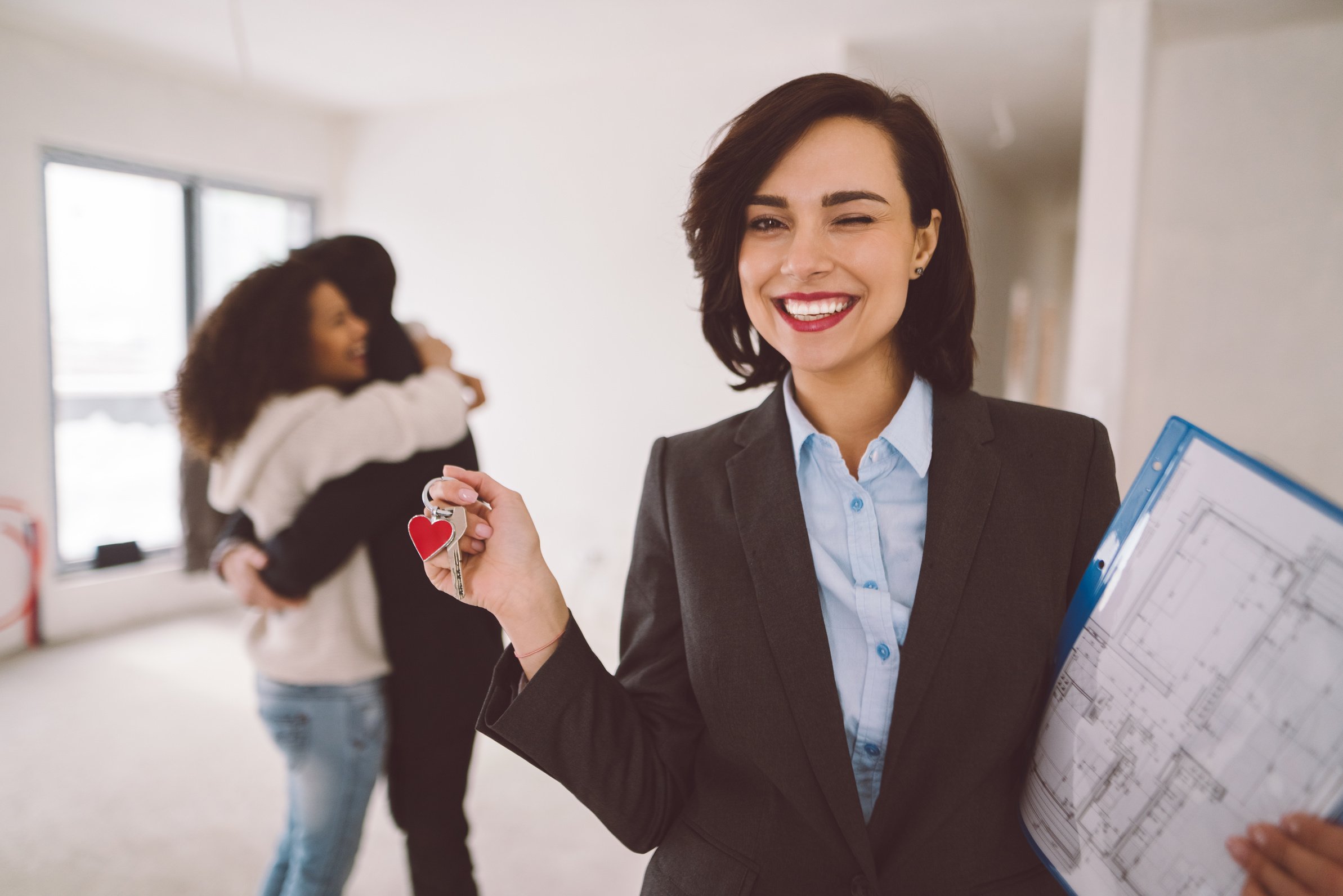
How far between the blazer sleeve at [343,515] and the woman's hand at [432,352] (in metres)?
0.24

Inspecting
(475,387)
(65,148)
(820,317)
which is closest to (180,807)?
(475,387)

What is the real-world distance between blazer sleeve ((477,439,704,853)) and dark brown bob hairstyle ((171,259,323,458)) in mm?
807

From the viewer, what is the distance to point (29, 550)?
12.8 feet

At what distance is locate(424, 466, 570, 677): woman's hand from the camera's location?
80 centimetres

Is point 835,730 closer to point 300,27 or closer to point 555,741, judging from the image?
point 555,741

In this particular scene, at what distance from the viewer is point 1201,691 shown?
1.92ft

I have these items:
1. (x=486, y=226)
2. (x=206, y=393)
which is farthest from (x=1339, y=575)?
(x=486, y=226)

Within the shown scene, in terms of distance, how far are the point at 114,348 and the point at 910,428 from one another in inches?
193

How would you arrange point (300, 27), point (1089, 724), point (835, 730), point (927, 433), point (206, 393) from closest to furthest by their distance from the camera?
point (1089, 724) < point (835, 730) < point (927, 433) < point (206, 393) < point (300, 27)

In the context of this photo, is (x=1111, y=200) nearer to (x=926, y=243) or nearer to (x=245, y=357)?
(x=926, y=243)

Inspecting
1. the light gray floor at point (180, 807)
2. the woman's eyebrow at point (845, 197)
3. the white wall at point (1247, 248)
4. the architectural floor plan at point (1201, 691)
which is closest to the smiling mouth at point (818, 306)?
the woman's eyebrow at point (845, 197)

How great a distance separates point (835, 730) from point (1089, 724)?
24cm

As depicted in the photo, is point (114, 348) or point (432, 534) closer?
point (432, 534)

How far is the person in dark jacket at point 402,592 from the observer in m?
1.44
